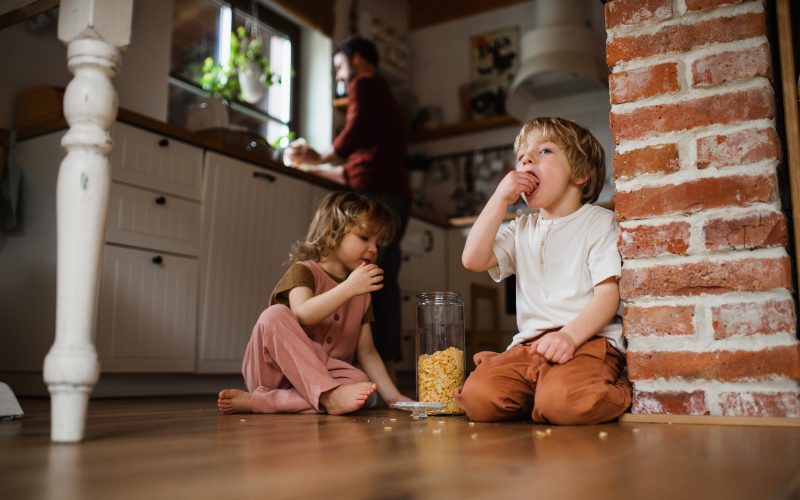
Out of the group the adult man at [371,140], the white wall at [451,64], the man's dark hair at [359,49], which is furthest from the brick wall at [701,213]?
the white wall at [451,64]

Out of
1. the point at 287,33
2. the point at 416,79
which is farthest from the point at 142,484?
the point at 416,79

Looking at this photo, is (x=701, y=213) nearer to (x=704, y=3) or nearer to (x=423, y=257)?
(x=704, y=3)

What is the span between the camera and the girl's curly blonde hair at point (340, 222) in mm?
1827

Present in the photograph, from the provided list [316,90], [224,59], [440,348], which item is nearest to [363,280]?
Result: [440,348]

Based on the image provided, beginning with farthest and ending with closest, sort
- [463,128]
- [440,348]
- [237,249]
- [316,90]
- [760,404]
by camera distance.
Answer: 1. [463,128]
2. [316,90]
3. [237,249]
4. [440,348]
5. [760,404]

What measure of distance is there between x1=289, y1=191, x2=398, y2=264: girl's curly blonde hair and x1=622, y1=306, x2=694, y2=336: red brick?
0.76m

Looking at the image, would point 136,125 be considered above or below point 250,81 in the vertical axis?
below

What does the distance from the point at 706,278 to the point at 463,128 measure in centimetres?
332

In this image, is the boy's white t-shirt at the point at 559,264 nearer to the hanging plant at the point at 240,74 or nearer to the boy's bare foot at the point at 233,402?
the boy's bare foot at the point at 233,402

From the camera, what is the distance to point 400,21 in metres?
4.73

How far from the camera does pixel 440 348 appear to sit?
150cm

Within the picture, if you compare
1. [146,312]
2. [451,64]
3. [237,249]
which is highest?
[451,64]

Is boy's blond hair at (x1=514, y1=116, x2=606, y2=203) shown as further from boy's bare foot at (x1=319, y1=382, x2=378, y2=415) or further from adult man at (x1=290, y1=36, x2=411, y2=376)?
adult man at (x1=290, y1=36, x2=411, y2=376)

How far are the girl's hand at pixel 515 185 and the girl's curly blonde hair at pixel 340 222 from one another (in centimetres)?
50
